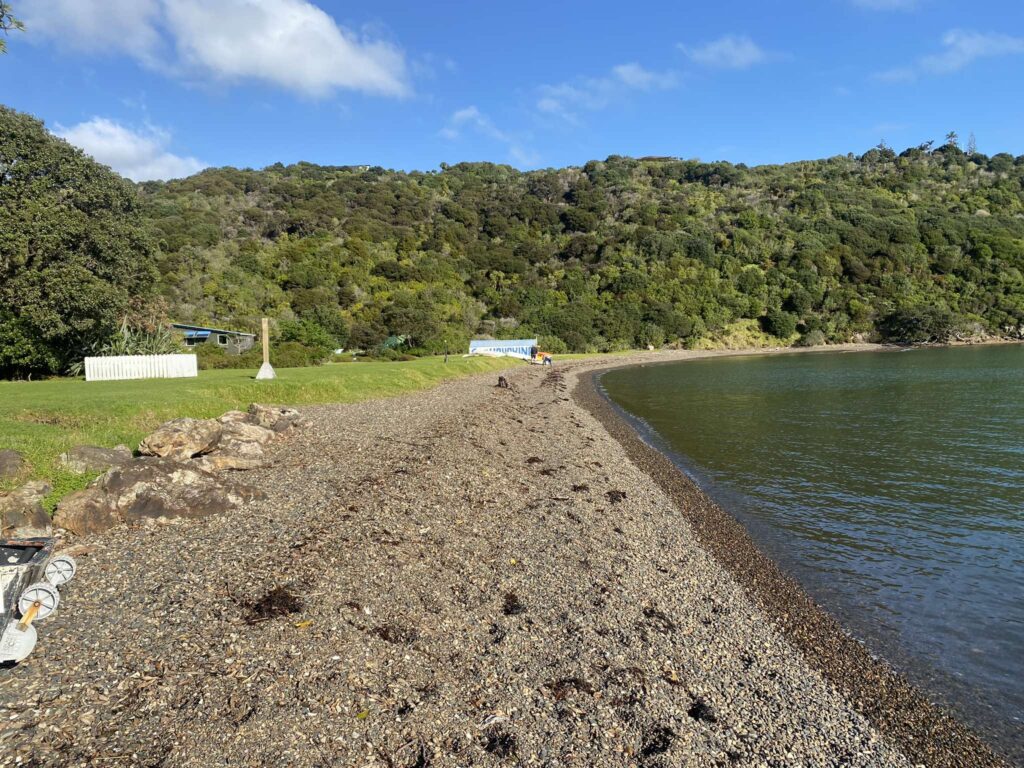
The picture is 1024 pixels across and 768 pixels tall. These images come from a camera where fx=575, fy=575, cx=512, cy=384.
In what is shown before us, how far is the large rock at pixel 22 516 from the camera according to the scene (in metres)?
9.24

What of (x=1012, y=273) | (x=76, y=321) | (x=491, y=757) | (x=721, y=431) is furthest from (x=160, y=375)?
(x=1012, y=273)

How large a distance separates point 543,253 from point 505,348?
163ft

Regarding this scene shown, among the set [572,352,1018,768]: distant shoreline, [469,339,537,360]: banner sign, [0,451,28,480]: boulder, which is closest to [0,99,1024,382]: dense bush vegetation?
[469,339,537,360]: banner sign

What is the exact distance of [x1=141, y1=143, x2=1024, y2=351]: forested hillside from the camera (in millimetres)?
83562

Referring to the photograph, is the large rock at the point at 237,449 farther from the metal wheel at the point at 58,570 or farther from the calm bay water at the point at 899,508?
the calm bay water at the point at 899,508

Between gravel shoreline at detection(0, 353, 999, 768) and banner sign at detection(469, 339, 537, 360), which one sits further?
banner sign at detection(469, 339, 537, 360)

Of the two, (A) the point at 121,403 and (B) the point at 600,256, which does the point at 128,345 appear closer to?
(A) the point at 121,403

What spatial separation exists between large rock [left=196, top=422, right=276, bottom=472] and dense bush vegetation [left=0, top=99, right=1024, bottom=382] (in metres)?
17.7

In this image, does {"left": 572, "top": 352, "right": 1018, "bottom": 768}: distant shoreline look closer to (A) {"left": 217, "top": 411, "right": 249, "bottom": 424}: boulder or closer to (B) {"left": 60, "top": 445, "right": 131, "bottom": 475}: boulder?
(B) {"left": 60, "top": 445, "right": 131, "bottom": 475}: boulder

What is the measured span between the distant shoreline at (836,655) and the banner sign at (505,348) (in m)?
52.3

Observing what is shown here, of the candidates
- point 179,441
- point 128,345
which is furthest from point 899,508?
point 128,345

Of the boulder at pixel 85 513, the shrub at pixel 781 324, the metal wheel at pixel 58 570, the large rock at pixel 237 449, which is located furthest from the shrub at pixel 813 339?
the metal wheel at pixel 58 570

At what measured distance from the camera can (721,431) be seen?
26531mm

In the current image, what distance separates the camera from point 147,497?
11.1m
